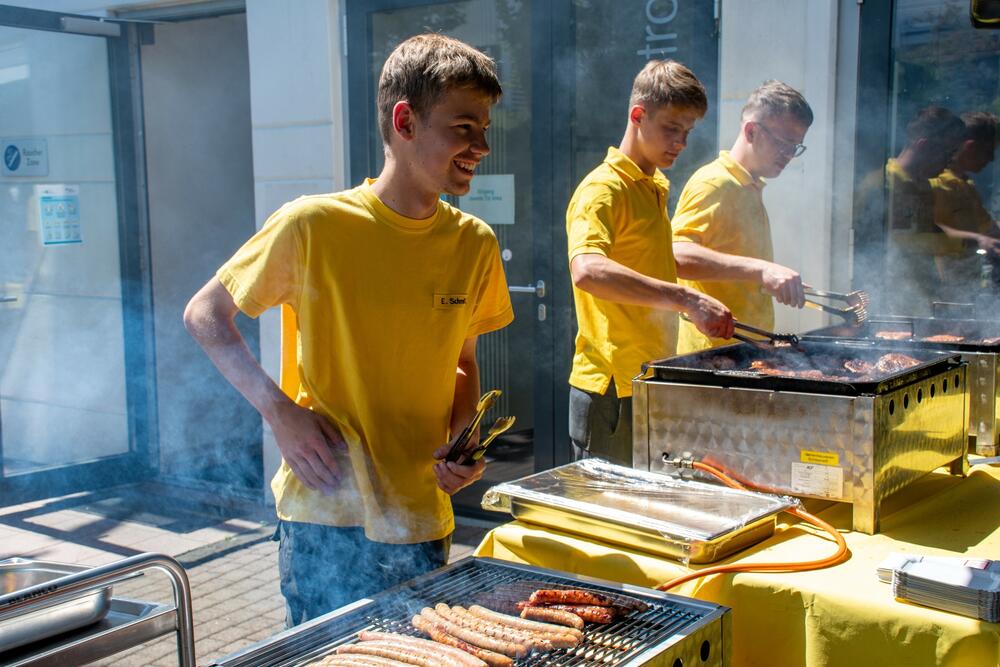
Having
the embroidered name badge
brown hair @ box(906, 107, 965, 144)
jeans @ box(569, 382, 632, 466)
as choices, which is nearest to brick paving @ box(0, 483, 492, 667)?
jeans @ box(569, 382, 632, 466)

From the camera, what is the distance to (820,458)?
2.31m

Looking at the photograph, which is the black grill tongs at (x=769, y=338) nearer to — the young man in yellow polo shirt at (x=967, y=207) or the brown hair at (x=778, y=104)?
the brown hair at (x=778, y=104)

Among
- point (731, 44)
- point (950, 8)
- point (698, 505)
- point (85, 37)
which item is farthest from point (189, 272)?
point (698, 505)

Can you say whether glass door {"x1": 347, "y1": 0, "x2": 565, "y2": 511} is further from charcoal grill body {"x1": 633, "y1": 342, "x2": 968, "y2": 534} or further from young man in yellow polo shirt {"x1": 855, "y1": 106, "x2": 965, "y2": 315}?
charcoal grill body {"x1": 633, "y1": 342, "x2": 968, "y2": 534}

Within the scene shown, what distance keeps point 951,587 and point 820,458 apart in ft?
1.89

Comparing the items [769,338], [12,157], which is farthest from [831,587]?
[12,157]

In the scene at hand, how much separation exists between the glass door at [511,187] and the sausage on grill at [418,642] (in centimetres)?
390

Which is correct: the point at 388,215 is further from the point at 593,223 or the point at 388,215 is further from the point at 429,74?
the point at 593,223

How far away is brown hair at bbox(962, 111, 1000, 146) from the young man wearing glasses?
1160mm

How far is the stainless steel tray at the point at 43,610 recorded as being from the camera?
177cm

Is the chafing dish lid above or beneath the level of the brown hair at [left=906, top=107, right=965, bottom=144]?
beneath

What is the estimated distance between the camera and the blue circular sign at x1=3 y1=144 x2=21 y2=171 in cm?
700

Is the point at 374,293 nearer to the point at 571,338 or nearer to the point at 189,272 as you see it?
the point at 571,338

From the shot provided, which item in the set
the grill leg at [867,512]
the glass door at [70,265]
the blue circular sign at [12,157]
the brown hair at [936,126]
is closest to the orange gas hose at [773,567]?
the grill leg at [867,512]
